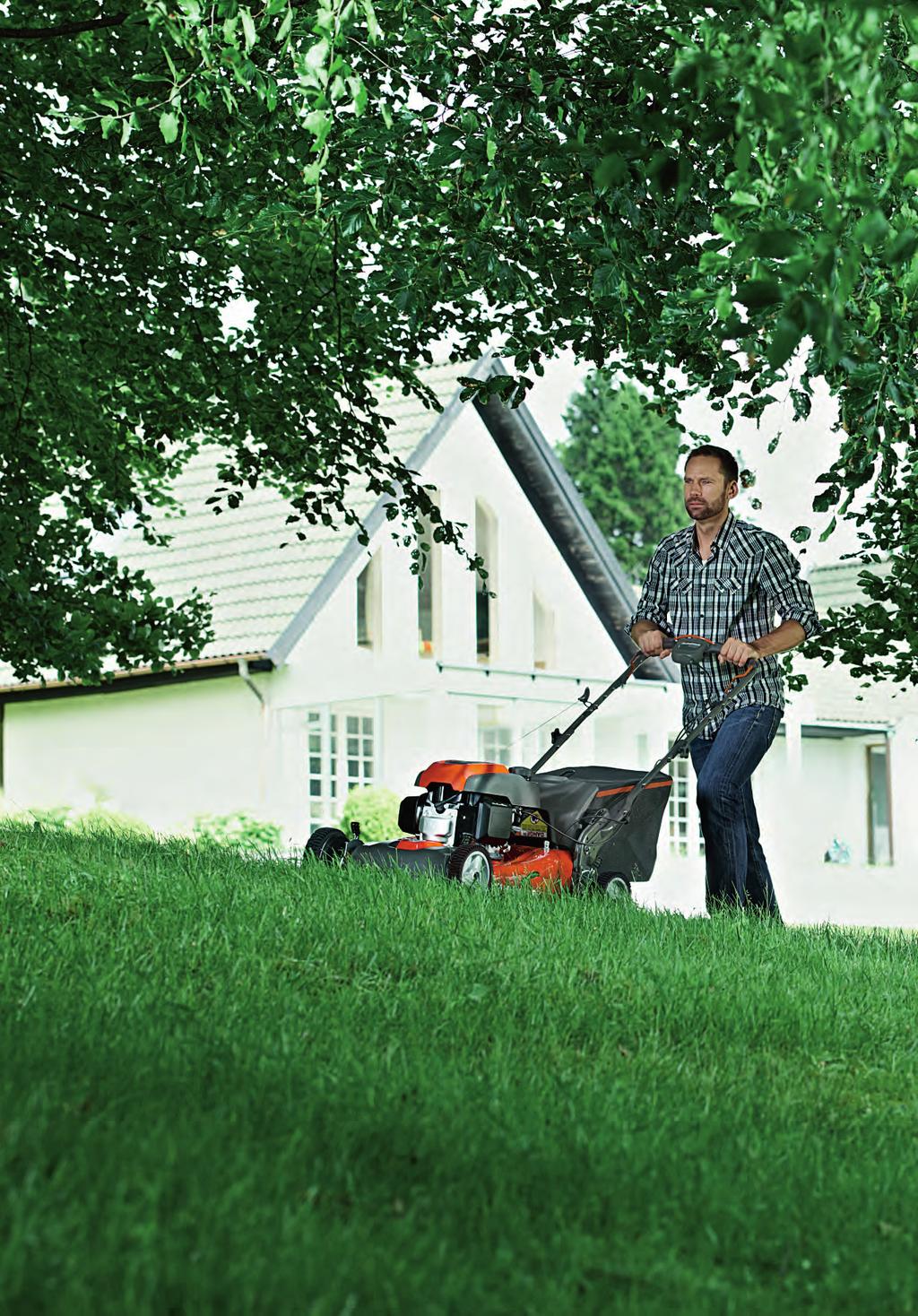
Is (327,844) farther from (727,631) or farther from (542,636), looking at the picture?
(542,636)

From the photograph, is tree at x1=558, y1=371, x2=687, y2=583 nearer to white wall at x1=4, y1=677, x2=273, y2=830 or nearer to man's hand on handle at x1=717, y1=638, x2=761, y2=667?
white wall at x1=4, y1=677, x2=273, y2=830

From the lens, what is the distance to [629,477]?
55625mm

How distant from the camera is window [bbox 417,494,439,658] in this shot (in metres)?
21.2

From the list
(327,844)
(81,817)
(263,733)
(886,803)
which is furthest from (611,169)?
(886,803)

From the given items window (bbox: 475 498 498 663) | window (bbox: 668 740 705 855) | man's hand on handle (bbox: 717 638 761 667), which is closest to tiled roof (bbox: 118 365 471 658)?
window (bbox: 475 498 498 663)

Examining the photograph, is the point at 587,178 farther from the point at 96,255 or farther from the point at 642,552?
the point at 642,552

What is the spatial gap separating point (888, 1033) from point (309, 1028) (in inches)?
77.8

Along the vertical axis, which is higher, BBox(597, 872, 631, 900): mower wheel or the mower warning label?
the mower warning label

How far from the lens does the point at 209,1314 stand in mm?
2393

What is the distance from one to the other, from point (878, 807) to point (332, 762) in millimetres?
16206

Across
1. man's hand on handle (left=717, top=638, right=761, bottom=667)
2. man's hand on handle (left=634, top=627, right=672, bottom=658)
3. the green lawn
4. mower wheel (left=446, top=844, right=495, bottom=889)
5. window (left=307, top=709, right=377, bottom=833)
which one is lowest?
the green lawn

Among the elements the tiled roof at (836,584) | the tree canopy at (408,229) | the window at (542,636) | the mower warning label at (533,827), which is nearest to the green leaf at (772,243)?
the tree canopy at (408,229)

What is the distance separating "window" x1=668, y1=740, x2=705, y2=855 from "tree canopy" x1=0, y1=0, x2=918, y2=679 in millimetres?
12660

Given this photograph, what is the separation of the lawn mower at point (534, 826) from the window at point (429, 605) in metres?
Result: 12.7
